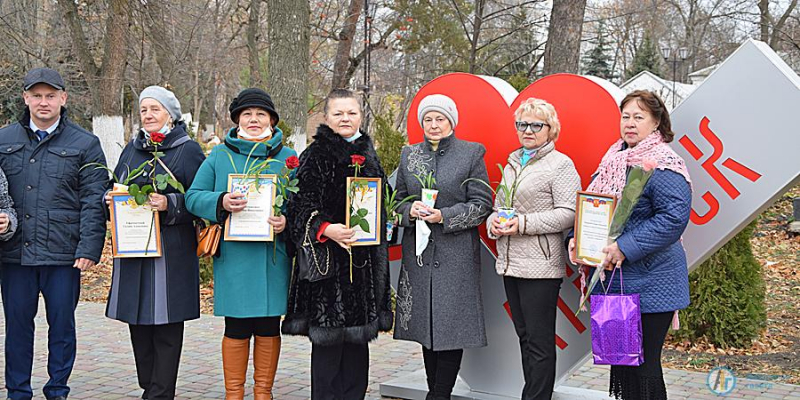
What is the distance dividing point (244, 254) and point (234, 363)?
0.67m

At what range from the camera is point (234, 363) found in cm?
480

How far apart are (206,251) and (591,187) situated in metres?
2.17

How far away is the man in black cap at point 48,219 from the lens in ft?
16.0

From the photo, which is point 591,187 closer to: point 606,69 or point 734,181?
point 734,181

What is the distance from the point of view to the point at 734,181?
425cm

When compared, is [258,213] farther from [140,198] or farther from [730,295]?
[730,295]

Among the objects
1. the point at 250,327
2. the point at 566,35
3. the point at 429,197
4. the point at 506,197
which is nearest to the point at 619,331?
the point at 506,197

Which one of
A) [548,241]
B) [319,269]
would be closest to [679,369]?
[548,241]

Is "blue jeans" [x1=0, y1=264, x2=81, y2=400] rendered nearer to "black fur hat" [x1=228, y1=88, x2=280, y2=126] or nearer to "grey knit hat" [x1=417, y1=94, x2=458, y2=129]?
"black fur hat" [x1=228, y1=88, x2=280, y2=126]

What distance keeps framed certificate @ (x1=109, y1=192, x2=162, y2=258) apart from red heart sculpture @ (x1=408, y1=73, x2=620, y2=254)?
1763mm

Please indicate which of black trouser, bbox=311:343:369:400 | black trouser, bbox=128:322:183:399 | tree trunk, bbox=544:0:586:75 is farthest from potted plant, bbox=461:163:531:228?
tree trunk, bbox=544:0:586:75

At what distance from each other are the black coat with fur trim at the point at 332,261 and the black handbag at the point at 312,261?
0.02 meters

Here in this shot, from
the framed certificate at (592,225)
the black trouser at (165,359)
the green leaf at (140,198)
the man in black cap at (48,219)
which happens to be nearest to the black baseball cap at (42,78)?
the man in black cap at (48,219)

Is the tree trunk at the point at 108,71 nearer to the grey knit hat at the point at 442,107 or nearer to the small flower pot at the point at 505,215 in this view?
the grey knit hat at the point at 442,107
